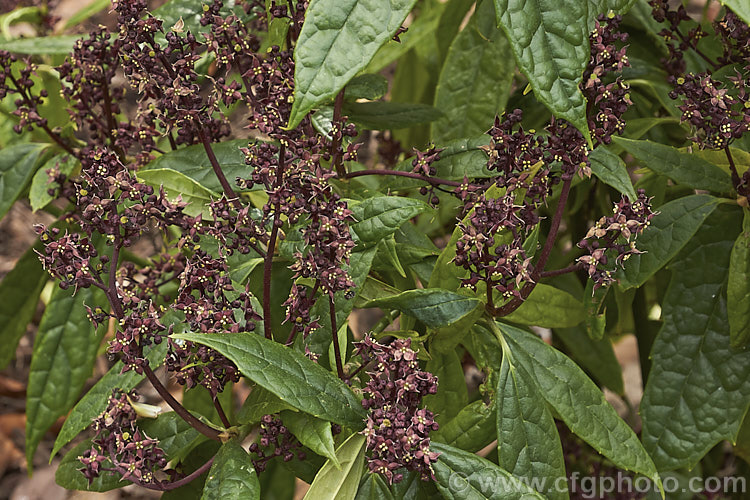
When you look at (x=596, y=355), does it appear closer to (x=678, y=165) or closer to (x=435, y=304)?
(x=678, y=165)

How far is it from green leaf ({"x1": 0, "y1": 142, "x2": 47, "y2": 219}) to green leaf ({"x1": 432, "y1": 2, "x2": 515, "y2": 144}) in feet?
2.73

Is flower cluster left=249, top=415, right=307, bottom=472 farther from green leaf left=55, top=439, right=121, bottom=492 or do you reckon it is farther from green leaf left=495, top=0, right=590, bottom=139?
green leaf left=495, top=0, right=590, bottom=139

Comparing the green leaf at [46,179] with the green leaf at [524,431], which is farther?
the green leaf at [46,179]

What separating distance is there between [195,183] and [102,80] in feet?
1.11

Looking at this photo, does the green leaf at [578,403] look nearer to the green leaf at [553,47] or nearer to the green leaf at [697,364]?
the green leaf at [697,364]

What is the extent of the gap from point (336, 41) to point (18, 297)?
4.09 feet

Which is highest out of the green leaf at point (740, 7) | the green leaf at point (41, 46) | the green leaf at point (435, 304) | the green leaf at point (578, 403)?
the green leaf at point (740, 7)

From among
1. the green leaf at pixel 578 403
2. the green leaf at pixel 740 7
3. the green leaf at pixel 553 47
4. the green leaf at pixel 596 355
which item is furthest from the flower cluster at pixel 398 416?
the green leaf at pixel 596 355

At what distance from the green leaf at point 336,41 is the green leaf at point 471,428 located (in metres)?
0.53

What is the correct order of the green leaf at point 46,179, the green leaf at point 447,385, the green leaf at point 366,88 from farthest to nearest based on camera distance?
the green leaf at point 46,179 < the green leaf at point 366,88 < the green leaf at point 447,385

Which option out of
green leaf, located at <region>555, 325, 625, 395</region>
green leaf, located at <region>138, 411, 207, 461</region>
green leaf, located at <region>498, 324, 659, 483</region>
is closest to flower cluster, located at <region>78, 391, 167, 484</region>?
green leaf, located at <region>138, 411, 207, 461</region>

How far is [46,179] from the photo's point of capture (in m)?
1.62

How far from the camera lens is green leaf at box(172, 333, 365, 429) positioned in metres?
0.96

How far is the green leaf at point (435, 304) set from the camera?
45.4 inches
